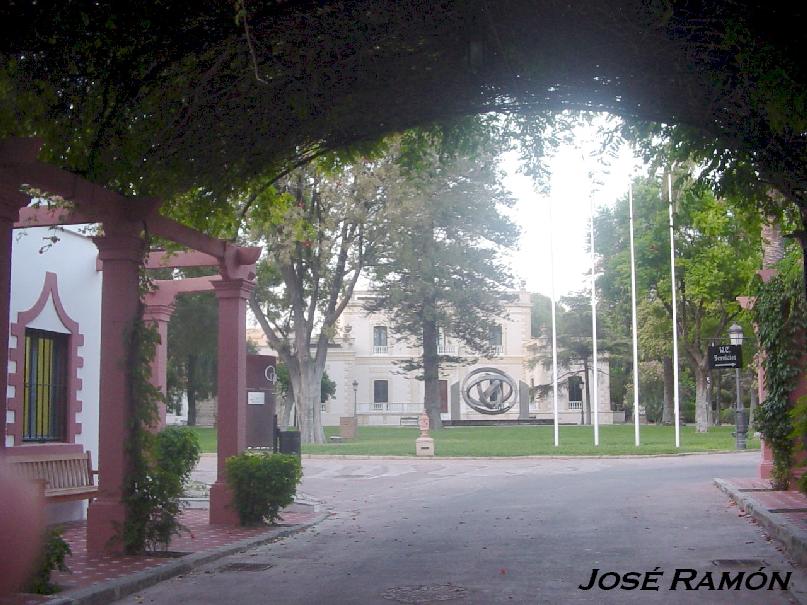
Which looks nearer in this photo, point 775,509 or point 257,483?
point 257,483

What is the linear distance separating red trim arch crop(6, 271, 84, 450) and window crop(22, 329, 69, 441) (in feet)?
0.30

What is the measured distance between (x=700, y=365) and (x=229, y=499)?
3637 cm

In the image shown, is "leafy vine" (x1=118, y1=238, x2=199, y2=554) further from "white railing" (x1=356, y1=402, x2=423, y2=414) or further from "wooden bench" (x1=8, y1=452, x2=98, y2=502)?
"white railing" (x1=356, y1=402, x2=423, y2=414)

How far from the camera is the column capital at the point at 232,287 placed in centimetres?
1291

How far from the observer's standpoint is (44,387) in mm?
13320

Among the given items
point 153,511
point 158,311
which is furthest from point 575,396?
point 153,511

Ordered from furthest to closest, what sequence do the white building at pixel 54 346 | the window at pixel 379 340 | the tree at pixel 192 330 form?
the window at pixel 379 340
the tree at pixel 192 330
the white building at pixel 54 346

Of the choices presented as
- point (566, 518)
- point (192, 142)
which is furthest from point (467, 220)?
point (192, 142)

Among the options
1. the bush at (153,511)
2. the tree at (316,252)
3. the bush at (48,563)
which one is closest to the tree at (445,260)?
the tree at (316,252)

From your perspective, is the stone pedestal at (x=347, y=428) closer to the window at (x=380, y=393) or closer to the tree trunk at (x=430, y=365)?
the tree trunk at (x=430, y=365)

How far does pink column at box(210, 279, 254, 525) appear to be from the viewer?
501 inches

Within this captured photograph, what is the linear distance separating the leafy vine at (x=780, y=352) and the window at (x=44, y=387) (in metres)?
10.6

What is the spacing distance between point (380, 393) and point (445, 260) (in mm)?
35520

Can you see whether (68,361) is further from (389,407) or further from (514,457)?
(389,407)
